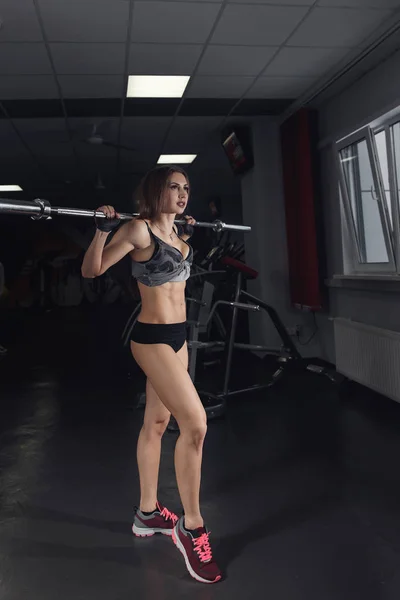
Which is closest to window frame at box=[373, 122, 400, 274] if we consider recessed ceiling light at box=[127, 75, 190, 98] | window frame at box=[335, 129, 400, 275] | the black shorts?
window frame at box=[335, 129, 400, 275]

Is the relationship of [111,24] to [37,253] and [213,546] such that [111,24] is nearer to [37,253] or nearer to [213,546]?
[213,546]

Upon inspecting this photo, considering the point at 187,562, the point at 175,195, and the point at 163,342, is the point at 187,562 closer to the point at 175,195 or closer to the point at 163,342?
the point at 163,342

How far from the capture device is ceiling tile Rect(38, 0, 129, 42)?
3152 millimetres

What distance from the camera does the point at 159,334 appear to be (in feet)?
6.17

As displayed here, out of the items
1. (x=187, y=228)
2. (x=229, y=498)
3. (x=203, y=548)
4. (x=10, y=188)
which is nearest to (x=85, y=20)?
(x=187, y=228)

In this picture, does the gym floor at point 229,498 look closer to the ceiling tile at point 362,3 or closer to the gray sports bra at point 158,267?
the gray sports bra at point 158,267

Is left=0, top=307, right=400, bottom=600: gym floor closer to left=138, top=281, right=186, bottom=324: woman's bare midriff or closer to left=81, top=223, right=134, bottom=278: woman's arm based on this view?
left=138, top=281, right=186, bottom=324: woman's bare midriff

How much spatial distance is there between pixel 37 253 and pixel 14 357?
9.11m

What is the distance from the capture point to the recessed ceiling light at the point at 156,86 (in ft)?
14.9

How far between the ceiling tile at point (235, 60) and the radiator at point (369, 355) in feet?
7.29

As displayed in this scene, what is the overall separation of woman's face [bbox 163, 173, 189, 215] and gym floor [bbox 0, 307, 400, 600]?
1287 millimetres

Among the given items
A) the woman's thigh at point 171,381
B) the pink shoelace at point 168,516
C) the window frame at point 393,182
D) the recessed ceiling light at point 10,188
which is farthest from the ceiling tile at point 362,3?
the recessed ceiling light at point 10,188

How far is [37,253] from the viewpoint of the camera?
1501 cm

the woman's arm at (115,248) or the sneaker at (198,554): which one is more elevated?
the woman's arm at (115,248)
